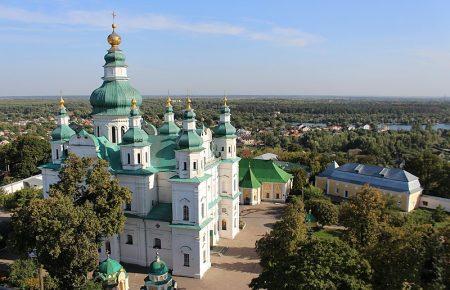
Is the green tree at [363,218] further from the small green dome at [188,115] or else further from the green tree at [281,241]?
the small green dome at [188,115]

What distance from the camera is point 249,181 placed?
3703cm

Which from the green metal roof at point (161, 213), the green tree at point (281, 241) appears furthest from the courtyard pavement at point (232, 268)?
the green metal roof at point (161, 213)

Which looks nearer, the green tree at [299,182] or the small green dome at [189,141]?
the small green dome at [189,141]

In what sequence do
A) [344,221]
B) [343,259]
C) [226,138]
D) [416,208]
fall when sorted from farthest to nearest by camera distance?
[416,208], [226,138], [344,221], [343,259]

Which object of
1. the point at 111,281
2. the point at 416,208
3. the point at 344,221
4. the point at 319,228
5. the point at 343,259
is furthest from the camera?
the point at 416,208

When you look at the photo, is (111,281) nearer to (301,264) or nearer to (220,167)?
(301,264)

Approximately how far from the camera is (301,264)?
14.7m

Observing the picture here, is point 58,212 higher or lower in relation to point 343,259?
higher

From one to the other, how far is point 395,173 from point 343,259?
81.8 ft

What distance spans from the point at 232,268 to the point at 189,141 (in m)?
8.23

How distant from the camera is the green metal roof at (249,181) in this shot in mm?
36875

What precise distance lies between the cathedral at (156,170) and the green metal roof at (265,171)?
11.0 meters

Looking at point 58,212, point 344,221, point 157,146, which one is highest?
point 157,146

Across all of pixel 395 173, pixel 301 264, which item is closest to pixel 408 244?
pixel 301 264
